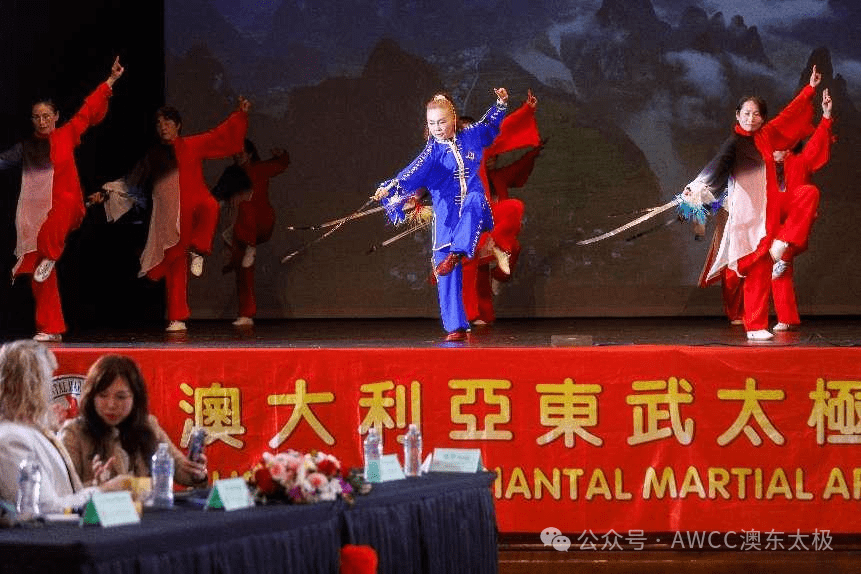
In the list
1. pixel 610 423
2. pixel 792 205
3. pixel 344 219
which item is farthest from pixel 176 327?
pixel 792 205

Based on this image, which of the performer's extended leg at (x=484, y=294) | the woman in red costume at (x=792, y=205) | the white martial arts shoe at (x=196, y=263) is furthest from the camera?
the performer's extended leg at (x=484, y=294)

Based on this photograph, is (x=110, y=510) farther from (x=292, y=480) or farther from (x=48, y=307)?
(x=48, y=307)

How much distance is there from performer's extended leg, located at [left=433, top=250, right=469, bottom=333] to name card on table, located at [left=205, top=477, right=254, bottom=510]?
364 cm

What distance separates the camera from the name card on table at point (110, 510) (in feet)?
11.0

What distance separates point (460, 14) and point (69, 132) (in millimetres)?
3527

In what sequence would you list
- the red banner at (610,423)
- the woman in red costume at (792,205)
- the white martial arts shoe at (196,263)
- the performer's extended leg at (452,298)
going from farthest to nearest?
the white martial arts shoe at (196,263) < the woman in red costume at (792,205) < the performer's extended leg at (452,298) < the red banner at (610,423)

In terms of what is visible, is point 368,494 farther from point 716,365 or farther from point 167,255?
point 167,255

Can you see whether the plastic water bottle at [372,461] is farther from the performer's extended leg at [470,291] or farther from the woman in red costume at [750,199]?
the performer's extended leg at [470,291]

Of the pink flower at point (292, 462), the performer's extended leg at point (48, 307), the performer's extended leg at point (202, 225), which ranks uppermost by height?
the performer's extended leg at point (202, 225)

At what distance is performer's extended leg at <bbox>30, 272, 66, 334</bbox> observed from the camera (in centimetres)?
773

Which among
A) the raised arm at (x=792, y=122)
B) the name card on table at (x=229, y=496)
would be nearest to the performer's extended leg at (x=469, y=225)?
the raised arm at (x=792, y=122)

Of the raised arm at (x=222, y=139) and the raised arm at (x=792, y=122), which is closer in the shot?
the raised arm at (x=792, y=122)

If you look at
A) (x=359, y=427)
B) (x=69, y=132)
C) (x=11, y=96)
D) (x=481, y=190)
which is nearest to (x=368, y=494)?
(x=359, y=427)

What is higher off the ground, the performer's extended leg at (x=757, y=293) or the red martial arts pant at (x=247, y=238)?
the red martial arts pant at (x=247, y=238)
